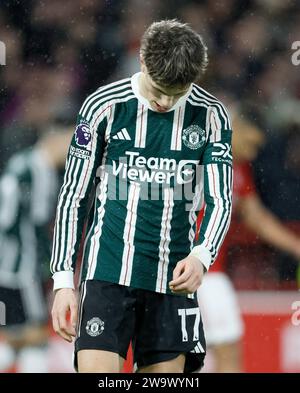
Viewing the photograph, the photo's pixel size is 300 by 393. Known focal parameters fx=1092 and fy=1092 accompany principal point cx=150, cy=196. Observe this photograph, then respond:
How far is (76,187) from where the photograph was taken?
3.42 meters

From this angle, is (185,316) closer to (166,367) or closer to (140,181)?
(166,367)

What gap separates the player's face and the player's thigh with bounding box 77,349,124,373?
78 centimetres

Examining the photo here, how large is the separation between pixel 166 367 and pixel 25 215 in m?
2.24

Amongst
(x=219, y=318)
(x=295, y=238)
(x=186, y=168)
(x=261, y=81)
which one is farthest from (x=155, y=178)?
(x=261, y=81)

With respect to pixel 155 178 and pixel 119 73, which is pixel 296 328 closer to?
pixel 119 73

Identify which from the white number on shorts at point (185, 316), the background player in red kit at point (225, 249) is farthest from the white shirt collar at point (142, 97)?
the background player in red kit at point (225, 249)

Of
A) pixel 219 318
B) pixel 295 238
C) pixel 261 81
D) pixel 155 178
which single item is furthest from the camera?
pixel 261 81

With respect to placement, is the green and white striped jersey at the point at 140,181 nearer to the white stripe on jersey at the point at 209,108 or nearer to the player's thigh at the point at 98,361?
the white stripe on jersey at the point at 209,108

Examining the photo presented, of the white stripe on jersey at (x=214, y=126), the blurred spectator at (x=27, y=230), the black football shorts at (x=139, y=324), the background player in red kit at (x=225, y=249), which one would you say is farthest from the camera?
the blurred spectator at (x=27, y=230)

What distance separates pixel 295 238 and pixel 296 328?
0.51 meters

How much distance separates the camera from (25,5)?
613cm

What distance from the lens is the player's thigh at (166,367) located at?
347cm

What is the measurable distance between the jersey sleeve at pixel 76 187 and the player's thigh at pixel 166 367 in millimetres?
401

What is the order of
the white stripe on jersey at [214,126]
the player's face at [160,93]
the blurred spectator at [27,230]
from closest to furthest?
the player's face at [160,93] → the white stripe on jersey at [214,126] → the blurred spectator at [27,230]
